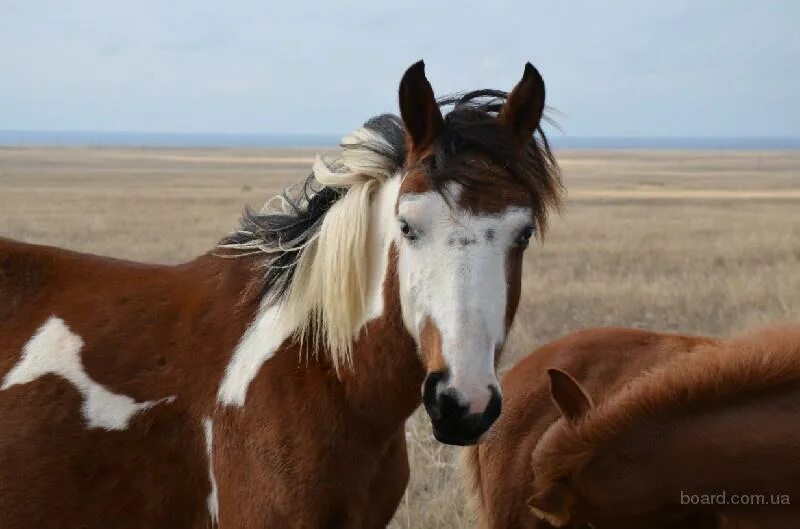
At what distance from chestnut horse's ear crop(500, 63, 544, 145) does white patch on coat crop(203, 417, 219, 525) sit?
1.37 metres

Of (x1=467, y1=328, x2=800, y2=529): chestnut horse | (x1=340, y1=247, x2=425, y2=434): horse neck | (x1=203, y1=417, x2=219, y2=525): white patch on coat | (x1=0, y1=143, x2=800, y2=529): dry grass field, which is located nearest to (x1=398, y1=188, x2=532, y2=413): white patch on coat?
(x1=340, y1=247, x2=425, y2=434): horse neck

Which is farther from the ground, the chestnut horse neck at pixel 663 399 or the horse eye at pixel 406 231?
the horse eye at pixel 406 231

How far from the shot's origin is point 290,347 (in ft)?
10.5

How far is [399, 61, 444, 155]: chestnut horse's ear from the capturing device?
2918 mm

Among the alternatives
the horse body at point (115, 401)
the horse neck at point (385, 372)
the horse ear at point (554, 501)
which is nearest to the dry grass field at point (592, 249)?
the horse neck at point (385, 372)

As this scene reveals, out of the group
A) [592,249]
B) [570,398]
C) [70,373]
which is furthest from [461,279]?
[592,249]

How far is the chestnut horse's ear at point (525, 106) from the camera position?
3.00 m

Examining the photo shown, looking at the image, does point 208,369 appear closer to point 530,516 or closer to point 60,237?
point 530,516

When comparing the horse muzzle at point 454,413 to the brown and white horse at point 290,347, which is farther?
the brown and white horse at point 290,347

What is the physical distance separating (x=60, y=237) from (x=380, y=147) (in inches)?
688

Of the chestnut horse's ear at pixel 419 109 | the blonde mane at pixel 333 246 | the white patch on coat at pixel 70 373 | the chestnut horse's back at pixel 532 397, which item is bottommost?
the chestnut horse's back at pixel 532 397

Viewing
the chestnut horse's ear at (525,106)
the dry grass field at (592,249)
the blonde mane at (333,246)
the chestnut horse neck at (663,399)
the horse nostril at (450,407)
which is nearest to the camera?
the horse nostril at (450,407)

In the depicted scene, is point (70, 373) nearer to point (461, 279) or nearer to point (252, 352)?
point (252, 352)

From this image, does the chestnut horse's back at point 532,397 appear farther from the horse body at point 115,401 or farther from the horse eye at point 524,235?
the horse body at point 115,401
